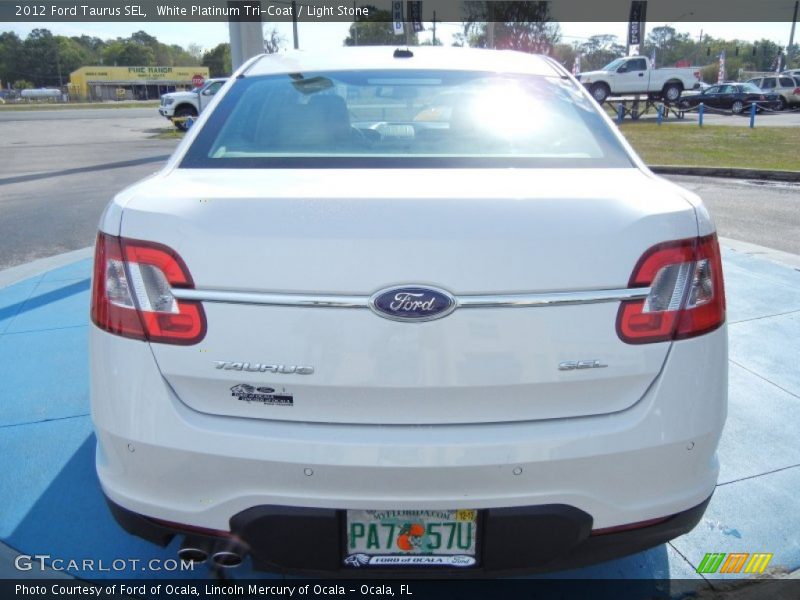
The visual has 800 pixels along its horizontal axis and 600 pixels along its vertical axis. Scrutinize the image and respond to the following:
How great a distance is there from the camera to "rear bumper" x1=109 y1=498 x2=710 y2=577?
5.69 feet

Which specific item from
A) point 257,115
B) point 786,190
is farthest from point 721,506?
point 786,190

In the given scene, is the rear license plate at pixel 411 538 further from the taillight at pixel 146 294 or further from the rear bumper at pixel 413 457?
the taillight at pixel 146 294

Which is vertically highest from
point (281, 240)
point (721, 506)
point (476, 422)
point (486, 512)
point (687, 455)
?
point (281, 240)

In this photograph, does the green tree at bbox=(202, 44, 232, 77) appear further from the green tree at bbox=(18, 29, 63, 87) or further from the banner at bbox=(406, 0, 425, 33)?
the banner at bbox=(406, 0, 425, 33)

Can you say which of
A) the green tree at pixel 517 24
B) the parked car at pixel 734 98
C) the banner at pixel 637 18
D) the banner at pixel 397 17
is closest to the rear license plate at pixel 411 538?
the banner at pixel 397 17

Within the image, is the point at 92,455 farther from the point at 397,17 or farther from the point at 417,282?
the point at 397,17

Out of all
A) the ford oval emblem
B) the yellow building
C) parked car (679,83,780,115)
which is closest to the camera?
the ford oval emblem

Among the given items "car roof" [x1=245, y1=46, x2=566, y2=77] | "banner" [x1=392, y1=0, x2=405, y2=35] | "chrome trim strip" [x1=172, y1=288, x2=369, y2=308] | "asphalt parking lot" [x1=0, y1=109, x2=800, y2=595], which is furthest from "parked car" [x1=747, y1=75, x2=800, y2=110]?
"chrome trim strip" [x1=172, y1=288, x2=369, y2=308]

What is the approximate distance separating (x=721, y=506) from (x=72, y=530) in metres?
2.61

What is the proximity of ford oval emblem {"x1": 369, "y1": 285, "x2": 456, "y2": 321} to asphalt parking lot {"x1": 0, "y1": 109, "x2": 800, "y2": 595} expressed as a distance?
1.32 m

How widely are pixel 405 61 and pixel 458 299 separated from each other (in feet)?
5.67

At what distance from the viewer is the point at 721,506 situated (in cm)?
273

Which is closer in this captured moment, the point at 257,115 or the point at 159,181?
the point at 159,181

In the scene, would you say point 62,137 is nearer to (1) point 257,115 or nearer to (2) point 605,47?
(1) point 257,115
